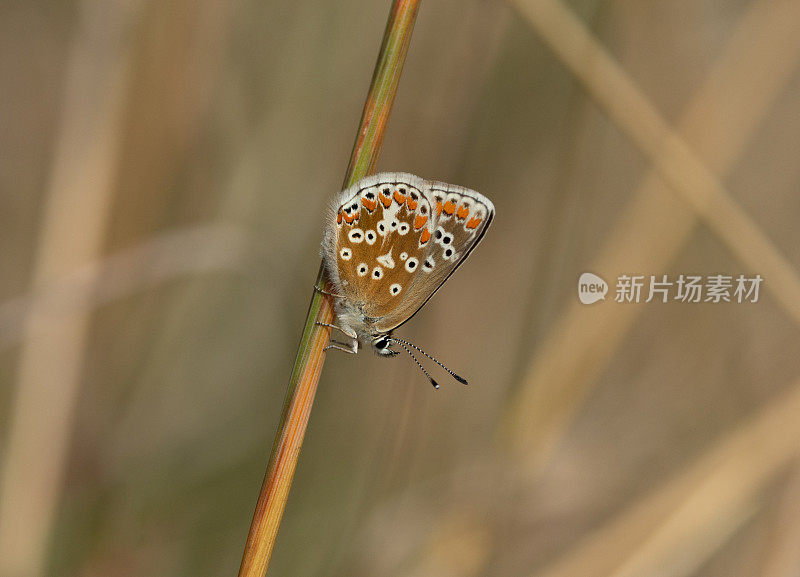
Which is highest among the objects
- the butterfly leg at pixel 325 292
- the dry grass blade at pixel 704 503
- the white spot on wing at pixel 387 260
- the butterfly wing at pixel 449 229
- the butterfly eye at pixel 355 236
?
the butterfly wing at pixel 449 229

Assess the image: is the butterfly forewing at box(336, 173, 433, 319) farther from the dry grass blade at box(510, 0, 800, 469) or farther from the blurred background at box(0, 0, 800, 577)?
the dry grass blade at box(510, 0, 800, 469)

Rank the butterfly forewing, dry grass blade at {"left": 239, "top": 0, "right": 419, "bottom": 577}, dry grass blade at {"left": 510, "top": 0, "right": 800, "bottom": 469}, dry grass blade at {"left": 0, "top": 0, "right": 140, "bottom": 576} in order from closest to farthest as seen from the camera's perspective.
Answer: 1. dry grass blade at {"left": 239, "top": 0, "right": 419, "bottom": 577}
2. the butterfly forewing
3. dry grass blade at {"left": 0, "top": 0, "right": 140, "bottom": 576}
4. dry grass blade at {"left": 510, "top": 0, "right": 800, "bottom": 469}

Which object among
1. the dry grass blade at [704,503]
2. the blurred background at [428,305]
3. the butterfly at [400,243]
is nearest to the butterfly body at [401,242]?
the butterfly at [400,243]

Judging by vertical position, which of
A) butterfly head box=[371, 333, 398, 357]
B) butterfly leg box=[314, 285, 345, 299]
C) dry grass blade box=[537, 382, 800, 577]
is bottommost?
dry grass blade box=[537, 382, 800, 577]

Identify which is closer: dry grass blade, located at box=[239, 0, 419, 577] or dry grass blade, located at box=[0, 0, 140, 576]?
dry grass blade, located at box=[239, 0, 419, 577]

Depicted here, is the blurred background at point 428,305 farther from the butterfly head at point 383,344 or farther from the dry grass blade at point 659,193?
the butterfly head at point 383,344

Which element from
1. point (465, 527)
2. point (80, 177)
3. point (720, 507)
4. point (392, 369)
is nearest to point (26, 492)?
point (80, 177)

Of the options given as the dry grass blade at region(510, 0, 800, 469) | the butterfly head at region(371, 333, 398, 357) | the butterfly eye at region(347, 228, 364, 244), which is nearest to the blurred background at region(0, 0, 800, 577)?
the dry grass blade at region(510, 0, 800, 469)

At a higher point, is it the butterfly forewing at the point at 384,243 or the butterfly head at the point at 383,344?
the butterfly forewing at the point at 384,243

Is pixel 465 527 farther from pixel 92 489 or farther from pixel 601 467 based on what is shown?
pixel 92 489
